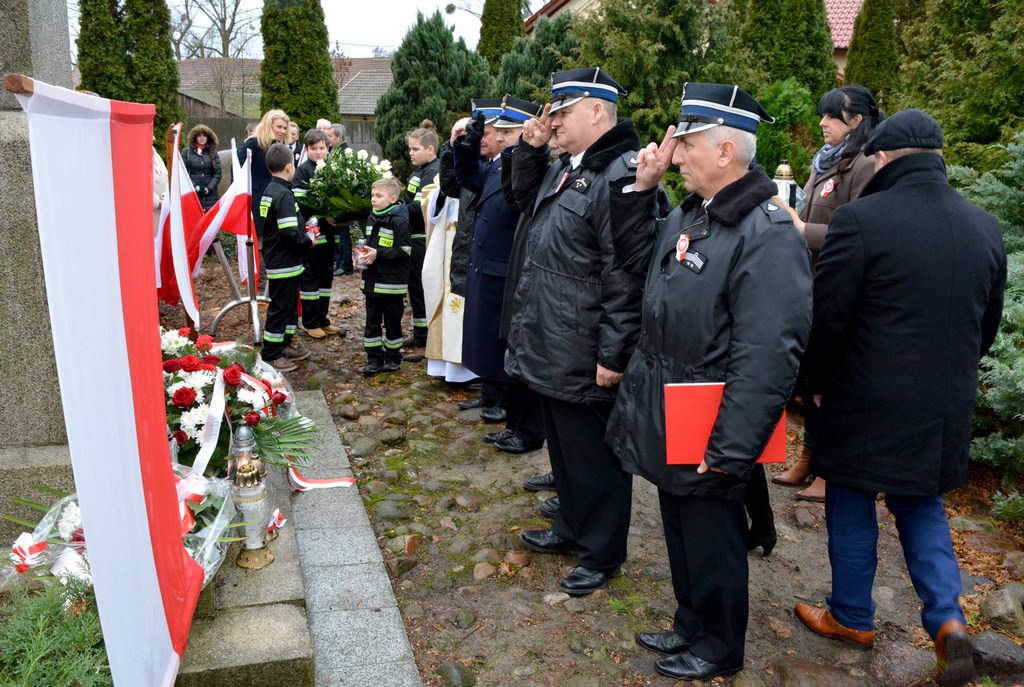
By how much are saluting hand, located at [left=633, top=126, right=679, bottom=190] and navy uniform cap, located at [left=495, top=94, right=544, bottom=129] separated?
217 centimetres

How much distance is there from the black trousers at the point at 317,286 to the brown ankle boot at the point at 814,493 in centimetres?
480

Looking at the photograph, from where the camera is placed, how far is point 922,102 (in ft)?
24.3

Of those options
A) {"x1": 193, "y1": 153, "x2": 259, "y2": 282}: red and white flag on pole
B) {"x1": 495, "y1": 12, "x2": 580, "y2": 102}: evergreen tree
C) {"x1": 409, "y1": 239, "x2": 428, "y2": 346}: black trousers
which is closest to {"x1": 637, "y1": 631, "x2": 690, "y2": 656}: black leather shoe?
{"x1": 409, "y1": 239, "x2": 428, "y2": 346}: black trousers

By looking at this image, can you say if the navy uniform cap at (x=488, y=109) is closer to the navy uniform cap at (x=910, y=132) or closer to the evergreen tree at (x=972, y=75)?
the navy uniform cap at (x=910, y=132)

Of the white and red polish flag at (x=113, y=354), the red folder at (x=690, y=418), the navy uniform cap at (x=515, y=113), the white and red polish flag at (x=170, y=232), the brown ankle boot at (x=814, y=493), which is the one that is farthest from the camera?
the white and red polish flag at (x=170, y=232)

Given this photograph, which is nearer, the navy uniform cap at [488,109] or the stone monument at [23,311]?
the stone monument at [23,311]

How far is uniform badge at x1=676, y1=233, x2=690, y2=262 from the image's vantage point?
308 cm

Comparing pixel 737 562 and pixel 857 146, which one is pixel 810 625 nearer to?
pixel 737 562

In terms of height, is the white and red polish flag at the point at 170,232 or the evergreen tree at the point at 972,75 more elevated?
the evergreen tree at the point at 972,75

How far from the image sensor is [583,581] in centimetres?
394

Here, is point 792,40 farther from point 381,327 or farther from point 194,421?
point 194,421

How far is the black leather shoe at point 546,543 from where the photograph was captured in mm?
4293

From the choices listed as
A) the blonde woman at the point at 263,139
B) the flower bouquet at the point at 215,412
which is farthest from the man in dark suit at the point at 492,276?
the blonde woman at the point at 263,139

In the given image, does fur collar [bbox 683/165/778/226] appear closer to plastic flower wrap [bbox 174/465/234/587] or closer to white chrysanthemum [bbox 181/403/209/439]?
plastic flower wrap [bbox 174/465/234/587]
